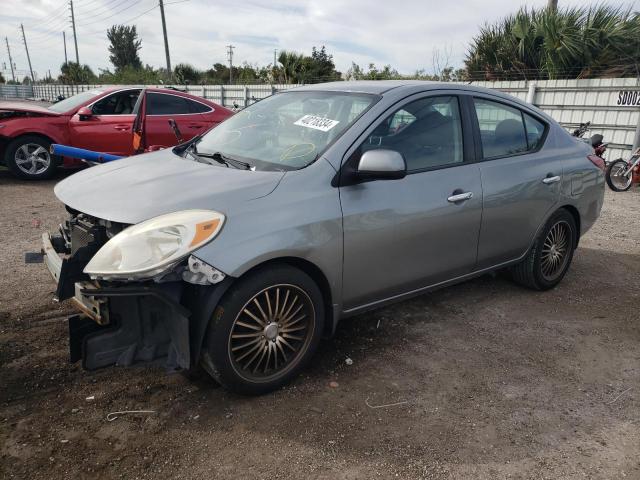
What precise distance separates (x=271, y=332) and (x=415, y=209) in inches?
47.3

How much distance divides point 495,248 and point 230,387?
90.9 inches

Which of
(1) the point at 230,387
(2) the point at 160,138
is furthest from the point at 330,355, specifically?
(2) the point at 160,138

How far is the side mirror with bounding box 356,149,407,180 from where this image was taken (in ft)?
9.31

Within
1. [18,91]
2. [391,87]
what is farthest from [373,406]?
[18,91]

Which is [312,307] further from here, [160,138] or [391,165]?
[160,138]

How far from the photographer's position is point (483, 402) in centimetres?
292

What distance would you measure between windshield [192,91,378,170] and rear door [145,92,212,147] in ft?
16.9

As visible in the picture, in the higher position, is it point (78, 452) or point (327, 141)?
point (327, 141)

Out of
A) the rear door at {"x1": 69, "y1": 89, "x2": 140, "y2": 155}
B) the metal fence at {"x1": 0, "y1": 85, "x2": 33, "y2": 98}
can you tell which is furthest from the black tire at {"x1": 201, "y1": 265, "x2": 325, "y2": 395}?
the metal fence at {"x1": 0, "y1": 85, "x2": 33, "y2": 98}

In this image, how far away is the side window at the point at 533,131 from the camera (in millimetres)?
4230

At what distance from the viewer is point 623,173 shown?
9.49 meters

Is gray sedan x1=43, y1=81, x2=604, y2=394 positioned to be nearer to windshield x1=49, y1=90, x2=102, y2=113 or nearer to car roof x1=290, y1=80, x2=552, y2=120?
car roof x1=290, y1=80, x2=552, y2=120

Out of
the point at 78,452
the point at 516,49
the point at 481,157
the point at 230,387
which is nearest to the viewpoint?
the point at 78,452

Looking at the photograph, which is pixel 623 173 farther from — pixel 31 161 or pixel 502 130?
pixel 31 161
